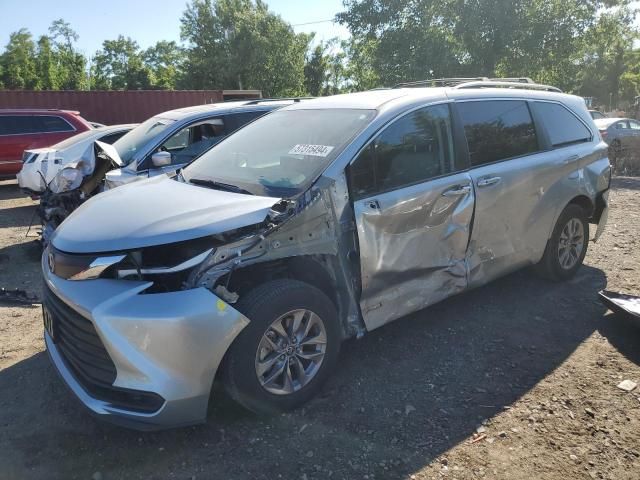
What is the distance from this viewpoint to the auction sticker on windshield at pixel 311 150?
3.22 metres

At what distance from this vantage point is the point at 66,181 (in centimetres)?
608

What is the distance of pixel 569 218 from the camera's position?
4.69 metres

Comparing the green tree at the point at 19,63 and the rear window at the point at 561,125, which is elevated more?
the green tree at the point at 19,63

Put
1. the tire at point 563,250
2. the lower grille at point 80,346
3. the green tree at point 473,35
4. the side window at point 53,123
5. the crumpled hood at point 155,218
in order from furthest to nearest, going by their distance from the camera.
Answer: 1. the green tree at point 473,35
2. the side window at point 53,123
3. the tire at point 563,250
4. the crumpled hood at point 155,218
5. the lower grille at point 80,346

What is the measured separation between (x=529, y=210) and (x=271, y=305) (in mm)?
2579

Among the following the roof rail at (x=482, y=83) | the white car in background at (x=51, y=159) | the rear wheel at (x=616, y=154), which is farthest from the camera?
the rear wheel at (x=616, y=154)

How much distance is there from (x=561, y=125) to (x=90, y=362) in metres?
4.33

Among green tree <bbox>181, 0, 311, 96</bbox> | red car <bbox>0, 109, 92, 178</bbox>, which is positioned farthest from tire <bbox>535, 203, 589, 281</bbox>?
green tree <bbox>181, 0, 311, 96</bbox>

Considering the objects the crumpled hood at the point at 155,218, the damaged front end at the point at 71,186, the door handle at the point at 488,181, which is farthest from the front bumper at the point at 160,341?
the damaged front end at the point at 71,186

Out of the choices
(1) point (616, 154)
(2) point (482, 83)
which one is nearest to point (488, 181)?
(2) point (482, 83)

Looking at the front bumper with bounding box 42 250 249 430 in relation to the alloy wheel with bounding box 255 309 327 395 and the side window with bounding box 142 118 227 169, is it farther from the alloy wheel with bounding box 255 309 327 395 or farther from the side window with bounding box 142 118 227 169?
the side window with bounding box 142 118 227 169

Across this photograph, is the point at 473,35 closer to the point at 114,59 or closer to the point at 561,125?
the point at 561,125

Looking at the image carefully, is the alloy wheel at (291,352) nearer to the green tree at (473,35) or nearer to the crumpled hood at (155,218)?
the crumpled hood at (155,218)

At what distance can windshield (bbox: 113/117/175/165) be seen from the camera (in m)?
6.58
